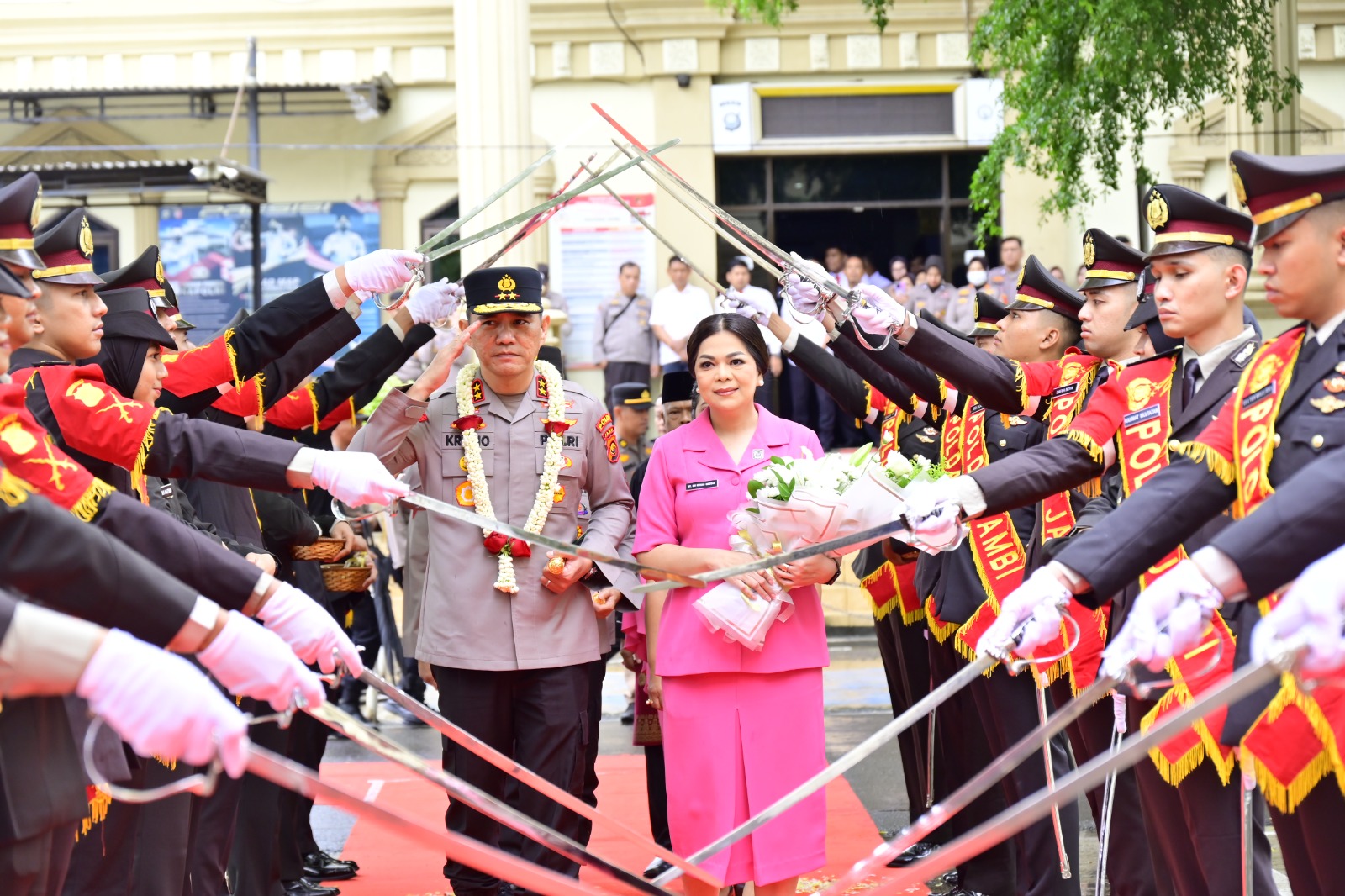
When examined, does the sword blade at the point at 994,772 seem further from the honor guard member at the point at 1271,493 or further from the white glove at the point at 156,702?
the white glove at the point at 156,702

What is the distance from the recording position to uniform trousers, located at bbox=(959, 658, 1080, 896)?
499cm

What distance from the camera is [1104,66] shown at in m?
9.02

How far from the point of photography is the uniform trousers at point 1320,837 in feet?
10.2

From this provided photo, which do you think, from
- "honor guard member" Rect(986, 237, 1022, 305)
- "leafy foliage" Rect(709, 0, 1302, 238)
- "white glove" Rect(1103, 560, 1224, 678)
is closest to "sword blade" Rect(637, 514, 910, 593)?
"white glove" Rect(1103, 560, 1224, 678)

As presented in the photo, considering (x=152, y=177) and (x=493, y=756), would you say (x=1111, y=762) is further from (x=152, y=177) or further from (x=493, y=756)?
(x=152, y=177)

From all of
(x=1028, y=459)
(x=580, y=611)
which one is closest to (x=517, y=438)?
(x=580, y=611)

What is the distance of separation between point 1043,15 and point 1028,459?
5.83 metres

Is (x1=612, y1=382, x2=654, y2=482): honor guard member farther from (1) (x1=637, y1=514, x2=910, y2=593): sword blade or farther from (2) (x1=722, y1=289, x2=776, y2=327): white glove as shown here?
(1) (x1=637, y1=514, x2=910, y2=593): sword blade

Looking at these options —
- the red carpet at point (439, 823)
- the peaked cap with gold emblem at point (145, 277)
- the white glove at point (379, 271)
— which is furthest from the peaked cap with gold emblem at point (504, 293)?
the red carpet at point (439, 823)

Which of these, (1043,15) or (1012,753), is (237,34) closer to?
Answer: (1043,15)

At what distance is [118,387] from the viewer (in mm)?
4406

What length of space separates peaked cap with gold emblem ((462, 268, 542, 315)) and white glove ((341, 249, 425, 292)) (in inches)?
11.0

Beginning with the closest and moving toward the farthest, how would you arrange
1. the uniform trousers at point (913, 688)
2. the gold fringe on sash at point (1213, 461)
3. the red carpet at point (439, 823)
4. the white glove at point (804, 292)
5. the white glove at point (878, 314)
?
1. the gold fringe on sash at point (1213, 461)
2. the white glove at point (878, 314)
3. the white glove at point (804, 292)
4. the red carpet at point (439, 823)
5. the uniform trousers at point (913, 688)

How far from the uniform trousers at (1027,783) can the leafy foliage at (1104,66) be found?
504cm
